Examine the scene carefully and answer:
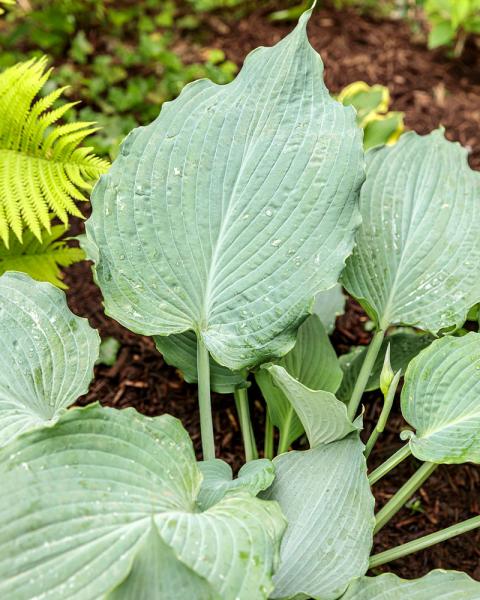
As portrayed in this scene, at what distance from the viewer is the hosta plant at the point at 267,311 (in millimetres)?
1457

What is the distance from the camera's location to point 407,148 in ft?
6.49

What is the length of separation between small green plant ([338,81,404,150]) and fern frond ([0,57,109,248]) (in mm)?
998

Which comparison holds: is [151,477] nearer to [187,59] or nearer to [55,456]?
[55,456]

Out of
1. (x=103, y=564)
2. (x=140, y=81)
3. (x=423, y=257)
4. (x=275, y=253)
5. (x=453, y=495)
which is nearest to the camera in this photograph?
(x=103, y=564)

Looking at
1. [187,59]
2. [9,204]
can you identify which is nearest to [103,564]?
[9,204]

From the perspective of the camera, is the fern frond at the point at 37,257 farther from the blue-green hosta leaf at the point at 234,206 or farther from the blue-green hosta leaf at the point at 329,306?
the blue-green hosta leaf at the point at 329,306

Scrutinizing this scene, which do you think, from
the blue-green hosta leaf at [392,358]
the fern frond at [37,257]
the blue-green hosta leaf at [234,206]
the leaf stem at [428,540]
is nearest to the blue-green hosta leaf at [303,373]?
the blue-green hosta leaf at [392,358]

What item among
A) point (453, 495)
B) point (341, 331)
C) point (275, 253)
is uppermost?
point (275, 253)

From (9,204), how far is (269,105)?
2.45ft

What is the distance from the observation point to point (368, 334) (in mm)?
2436

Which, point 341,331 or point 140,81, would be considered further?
point 140,81

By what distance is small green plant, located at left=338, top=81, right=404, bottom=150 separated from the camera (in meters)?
2.60

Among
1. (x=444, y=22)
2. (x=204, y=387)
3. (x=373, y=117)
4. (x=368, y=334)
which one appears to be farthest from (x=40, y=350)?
(x=444, y=22)

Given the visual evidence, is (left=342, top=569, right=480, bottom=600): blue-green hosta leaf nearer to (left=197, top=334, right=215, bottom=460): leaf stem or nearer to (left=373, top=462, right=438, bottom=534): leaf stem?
(left=373, top=462, right=438, bottom=534): leaf stem
